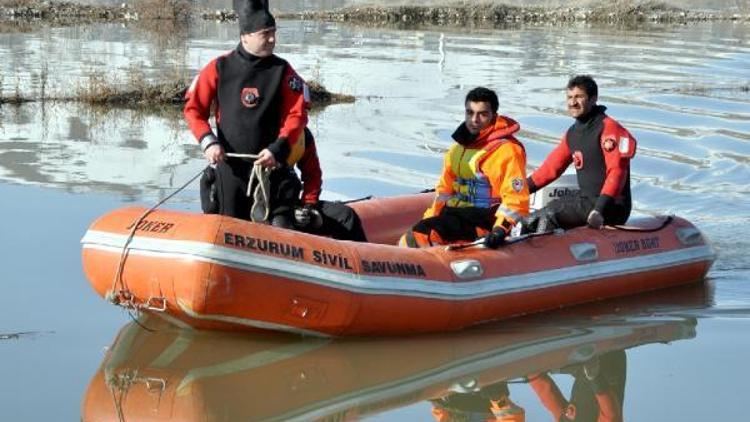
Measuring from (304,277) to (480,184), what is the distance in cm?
138

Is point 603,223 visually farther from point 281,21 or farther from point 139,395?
point 281,21

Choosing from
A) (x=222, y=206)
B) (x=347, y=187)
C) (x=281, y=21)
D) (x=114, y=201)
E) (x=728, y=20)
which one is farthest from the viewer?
(x=728, y=20)

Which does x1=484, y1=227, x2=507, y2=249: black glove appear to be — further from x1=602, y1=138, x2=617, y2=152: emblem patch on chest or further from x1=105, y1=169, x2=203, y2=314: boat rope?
x1=105, y1=169, x2=203, y2=314: boat rope

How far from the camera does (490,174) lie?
6656 mm

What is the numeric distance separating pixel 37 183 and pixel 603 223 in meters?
4.49

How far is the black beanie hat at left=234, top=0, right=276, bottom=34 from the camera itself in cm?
598

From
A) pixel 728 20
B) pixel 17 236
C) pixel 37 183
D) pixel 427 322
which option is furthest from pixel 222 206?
pixel 728 20

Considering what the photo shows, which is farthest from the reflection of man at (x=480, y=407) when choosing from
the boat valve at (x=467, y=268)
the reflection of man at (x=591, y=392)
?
the boat valve at (x=467, y=268)

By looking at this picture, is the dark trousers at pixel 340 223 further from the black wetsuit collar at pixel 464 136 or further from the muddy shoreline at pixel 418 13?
the muddy shoreline at pixel 418 13

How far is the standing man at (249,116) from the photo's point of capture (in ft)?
19.7

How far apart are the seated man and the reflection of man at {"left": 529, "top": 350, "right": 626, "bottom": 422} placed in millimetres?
914

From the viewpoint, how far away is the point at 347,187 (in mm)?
10133

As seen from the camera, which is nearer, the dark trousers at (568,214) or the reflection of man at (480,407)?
the reflection of man at (480,407)

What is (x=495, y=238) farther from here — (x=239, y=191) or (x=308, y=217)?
(x=239, y=191)
